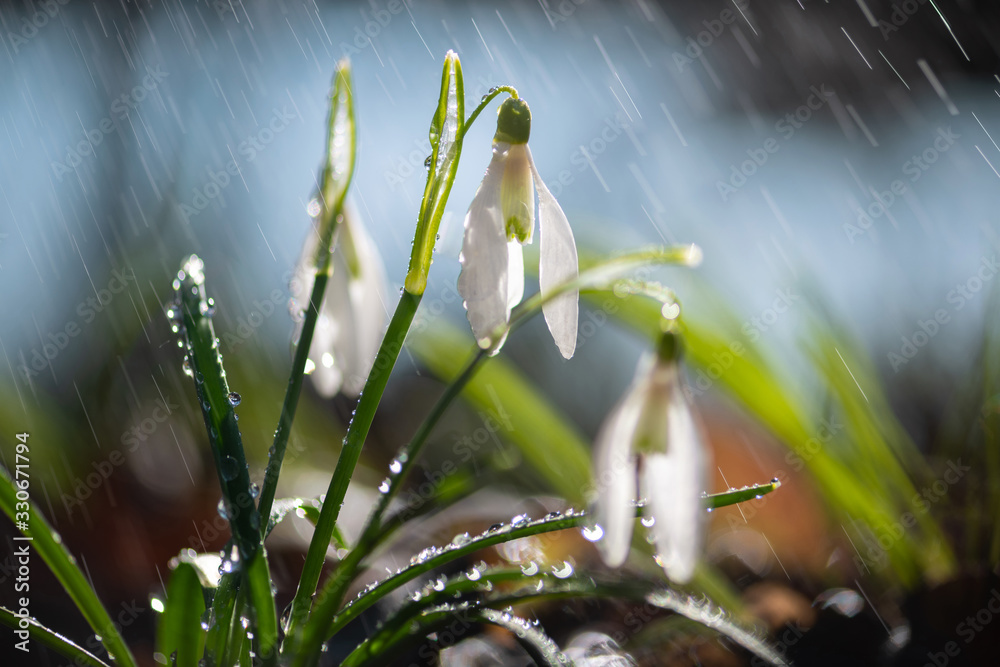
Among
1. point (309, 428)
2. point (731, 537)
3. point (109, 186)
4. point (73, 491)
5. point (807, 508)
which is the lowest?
point (807, 508)

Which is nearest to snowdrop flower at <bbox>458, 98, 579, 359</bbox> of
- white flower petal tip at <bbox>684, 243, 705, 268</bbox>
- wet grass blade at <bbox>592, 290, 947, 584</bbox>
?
white flower petal tip at <bbox>684, 243, 705, 268</bbox>

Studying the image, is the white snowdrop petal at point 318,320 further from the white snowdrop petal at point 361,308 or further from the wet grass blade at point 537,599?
the wet grass blade at point 537,599

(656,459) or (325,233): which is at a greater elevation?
(325,233)

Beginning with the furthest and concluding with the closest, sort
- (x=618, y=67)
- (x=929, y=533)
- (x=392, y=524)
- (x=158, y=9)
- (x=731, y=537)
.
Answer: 1. (x=618, y=67)
2. (x=158, y=9)
3. (x=731, y=537)
4. (x=929, y=533)
5. (x=392, y=524)

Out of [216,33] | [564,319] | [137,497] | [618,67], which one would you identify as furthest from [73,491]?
[618,67]

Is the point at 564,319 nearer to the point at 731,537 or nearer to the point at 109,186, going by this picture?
the point at 731,537

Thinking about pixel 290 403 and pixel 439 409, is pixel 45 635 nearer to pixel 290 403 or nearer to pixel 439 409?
pixel 290 403

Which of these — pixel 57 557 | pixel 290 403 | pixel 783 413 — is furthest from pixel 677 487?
pixel 783 413
